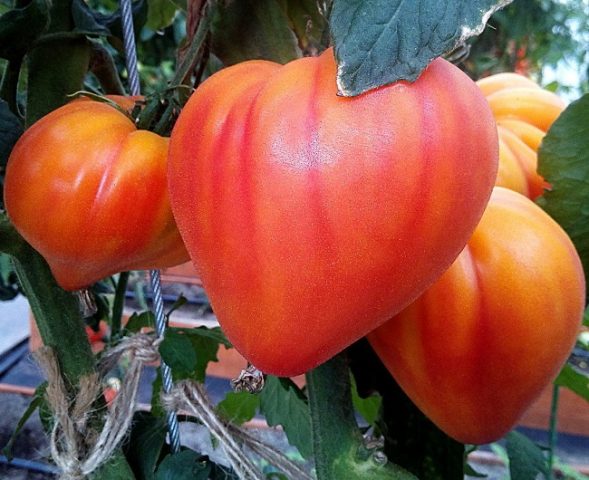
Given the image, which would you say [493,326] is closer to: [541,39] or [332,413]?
[332,413]

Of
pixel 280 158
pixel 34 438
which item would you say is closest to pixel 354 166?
pixel 280 158

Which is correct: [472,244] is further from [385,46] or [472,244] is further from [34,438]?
[34,438]

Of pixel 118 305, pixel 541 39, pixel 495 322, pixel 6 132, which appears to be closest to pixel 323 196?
pixel 495 322

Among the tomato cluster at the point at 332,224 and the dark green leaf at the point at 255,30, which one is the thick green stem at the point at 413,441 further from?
the dark green leaf at the point at 255,30

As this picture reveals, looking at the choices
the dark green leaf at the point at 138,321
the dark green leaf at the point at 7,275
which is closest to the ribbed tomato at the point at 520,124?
the dark green leaf at the point at 138,321

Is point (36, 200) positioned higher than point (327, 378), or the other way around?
point (36, 200)

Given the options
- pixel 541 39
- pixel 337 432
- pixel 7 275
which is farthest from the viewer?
pixel 541 39

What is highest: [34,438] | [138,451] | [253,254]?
[253,254]
